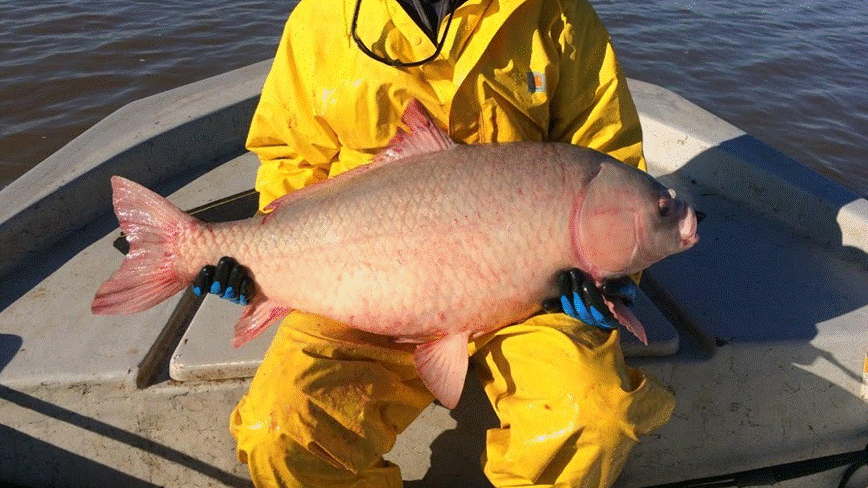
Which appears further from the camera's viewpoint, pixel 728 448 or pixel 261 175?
pixel 261 175

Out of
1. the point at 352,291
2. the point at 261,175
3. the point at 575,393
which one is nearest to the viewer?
the point at 575,393

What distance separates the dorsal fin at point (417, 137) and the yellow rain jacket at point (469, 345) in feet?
0.66

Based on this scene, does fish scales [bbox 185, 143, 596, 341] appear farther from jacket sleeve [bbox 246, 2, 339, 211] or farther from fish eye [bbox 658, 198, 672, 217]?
jacket sleeve [bbox 246, 2, 339, 211]

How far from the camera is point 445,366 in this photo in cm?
211

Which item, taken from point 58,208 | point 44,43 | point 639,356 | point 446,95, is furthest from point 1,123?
point 639,356

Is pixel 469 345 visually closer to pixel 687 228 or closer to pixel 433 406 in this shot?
pixel 433 406

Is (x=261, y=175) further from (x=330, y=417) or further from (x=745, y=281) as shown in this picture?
(x=745, y=281)

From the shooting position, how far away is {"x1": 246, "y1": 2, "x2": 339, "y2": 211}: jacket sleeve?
2.48 meters

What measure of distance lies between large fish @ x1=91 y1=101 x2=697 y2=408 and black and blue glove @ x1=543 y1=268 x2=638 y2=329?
4 centimetres

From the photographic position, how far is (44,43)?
765 cm

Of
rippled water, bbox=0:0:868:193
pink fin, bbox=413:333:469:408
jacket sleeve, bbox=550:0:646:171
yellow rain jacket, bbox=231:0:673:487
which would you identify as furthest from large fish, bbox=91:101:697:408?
rippled water, bbox=0:0:868:193

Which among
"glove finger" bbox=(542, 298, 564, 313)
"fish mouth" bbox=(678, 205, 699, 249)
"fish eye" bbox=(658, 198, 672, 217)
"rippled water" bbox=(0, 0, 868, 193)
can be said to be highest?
"fish eye" bbox=(658, 198, 672, 217)

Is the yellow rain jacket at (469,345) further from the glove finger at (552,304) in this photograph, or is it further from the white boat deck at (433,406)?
the white boat deck at (433,406)

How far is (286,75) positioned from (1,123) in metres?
4.96
